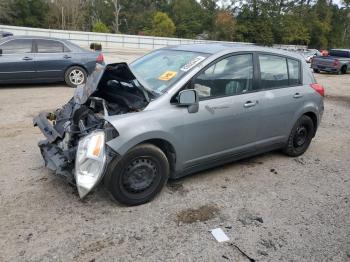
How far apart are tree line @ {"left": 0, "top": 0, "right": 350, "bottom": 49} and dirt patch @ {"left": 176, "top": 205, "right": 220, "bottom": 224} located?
4979 centimetres

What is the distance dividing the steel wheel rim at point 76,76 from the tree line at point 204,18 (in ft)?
138

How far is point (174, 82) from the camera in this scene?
409 centimetres

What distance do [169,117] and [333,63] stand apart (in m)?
19.7

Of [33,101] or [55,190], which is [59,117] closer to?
[55,190]

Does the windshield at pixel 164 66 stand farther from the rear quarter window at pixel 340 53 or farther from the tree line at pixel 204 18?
the tree line at pixel 204 18

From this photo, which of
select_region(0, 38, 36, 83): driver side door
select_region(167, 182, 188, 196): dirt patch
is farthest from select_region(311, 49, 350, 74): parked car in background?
select_region(167, 182, 188, 196): dirt patch

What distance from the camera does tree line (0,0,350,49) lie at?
178 ft

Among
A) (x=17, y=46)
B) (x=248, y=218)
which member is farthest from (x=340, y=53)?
(x=248, y=218)

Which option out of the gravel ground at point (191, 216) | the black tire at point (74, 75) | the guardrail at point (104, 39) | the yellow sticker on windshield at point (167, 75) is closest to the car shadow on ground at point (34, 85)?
the black tire at point (74, 75)

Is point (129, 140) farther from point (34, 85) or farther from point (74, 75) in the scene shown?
point (34, 85)

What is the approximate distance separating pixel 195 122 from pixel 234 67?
3.16ft

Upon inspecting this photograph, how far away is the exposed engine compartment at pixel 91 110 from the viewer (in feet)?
12.8

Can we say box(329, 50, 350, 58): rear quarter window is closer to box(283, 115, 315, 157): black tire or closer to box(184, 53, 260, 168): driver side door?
box(283, 115, 315, 157): black tire

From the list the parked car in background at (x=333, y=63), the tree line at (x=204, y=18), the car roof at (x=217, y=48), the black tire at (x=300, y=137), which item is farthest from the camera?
the tree line at (x=204, y=18)
